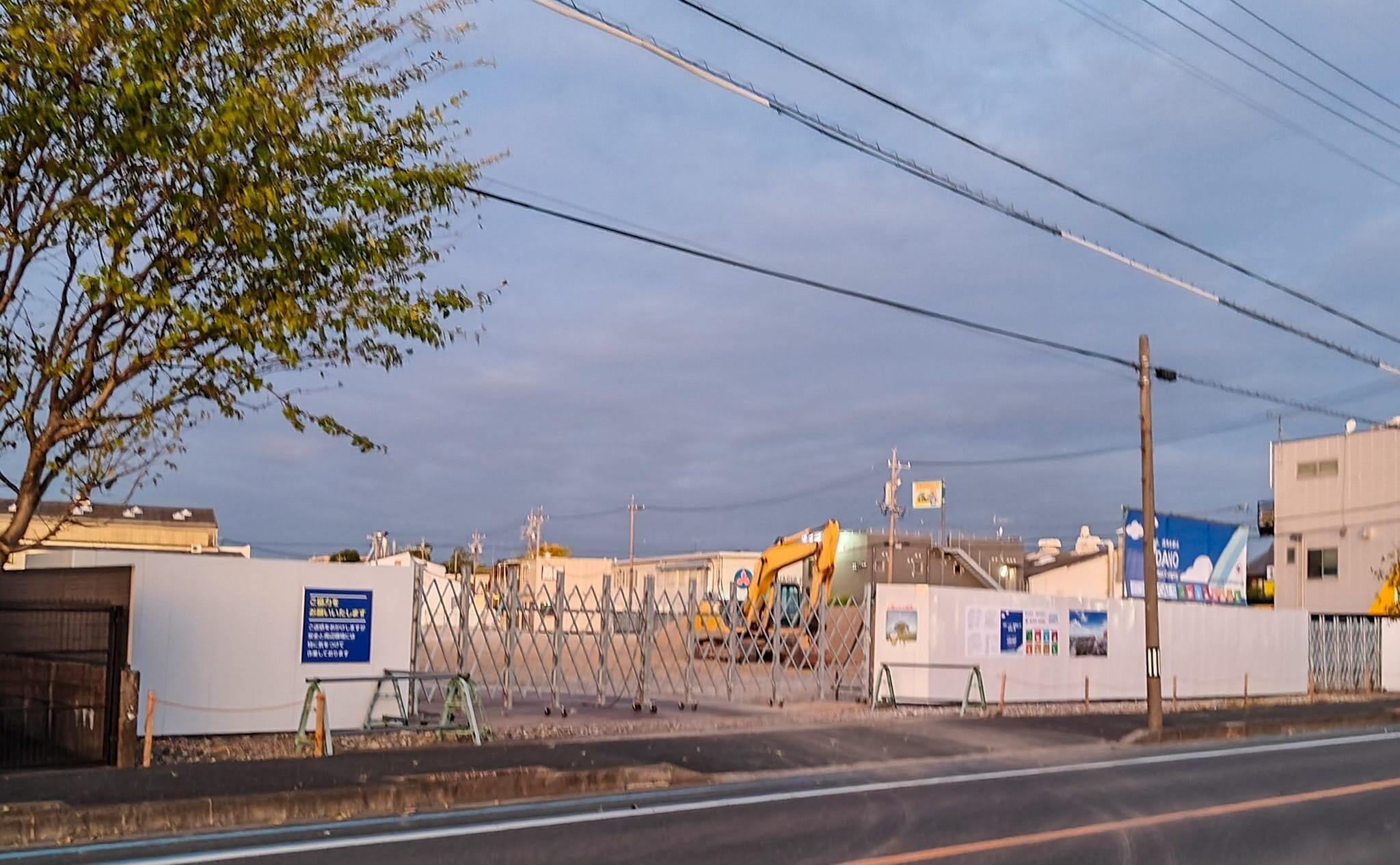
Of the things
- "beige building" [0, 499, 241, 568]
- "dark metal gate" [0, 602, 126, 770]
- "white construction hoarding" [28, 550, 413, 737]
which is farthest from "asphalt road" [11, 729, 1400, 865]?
"beige building" [0, 499, 241, 568]

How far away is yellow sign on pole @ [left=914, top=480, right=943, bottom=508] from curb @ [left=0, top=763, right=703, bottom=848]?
5759 cm

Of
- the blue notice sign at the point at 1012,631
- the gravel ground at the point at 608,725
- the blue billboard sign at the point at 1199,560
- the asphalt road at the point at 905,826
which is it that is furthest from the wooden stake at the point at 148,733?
the blue billboard sign at the point at 1199,560

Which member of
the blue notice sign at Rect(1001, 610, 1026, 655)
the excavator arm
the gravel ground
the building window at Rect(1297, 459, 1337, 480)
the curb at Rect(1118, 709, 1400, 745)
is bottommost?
the curb at Rect(1118, 709, 1400, 745)

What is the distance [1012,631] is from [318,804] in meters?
17.5

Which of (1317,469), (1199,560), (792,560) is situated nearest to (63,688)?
(792,560)

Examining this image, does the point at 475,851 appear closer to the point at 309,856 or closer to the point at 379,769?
the point at 309,856

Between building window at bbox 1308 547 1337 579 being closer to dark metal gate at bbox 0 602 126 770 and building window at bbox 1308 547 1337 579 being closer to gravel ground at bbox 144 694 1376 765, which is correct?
gravel ground at bbox 144 694 1376 765

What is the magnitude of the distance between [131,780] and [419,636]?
23.5ft

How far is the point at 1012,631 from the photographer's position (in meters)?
26.6

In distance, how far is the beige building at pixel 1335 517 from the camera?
5441 cm

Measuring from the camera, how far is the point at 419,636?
1988cm

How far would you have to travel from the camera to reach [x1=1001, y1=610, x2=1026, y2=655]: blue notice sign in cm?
2647

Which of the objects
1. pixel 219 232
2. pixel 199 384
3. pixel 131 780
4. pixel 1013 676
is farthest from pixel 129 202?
pixel 1013 676

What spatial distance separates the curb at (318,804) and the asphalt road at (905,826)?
1.40 ft
